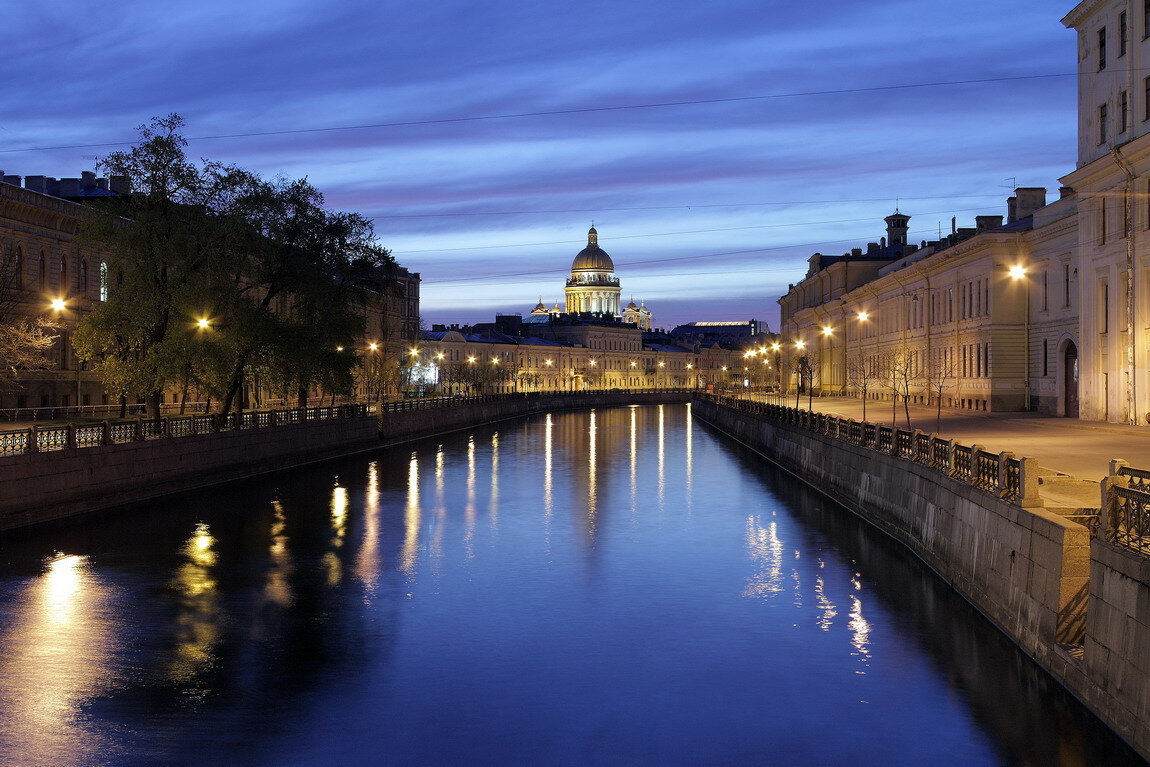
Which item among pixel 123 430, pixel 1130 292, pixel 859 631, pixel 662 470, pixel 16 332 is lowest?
pixel 859 631

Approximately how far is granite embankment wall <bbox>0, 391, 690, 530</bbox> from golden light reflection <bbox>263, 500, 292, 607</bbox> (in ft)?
14.4

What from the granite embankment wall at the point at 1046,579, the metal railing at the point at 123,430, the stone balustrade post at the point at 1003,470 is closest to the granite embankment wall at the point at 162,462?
the metal railing at the point at 123,430

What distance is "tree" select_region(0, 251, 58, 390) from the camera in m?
37.8

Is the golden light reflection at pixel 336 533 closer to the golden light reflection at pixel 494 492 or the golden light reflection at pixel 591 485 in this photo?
the golden light reflection at pixel 494 492

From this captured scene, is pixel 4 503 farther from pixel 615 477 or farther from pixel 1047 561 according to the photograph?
pixel 615 477

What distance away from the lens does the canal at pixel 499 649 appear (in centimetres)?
1484

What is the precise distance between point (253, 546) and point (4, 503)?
5.75 meters

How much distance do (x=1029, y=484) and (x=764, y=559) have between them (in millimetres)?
11437

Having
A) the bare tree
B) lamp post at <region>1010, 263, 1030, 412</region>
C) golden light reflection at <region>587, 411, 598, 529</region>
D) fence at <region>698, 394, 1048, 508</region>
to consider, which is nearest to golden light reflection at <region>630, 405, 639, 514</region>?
golden light reflection at <region>587, 411, 598, 529</region>

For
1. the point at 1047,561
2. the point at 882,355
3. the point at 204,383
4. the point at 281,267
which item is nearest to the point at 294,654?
the point at 1047,561

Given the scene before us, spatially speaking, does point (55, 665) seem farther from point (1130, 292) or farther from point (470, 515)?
point (1130, 292)

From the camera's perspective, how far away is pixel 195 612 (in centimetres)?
2175

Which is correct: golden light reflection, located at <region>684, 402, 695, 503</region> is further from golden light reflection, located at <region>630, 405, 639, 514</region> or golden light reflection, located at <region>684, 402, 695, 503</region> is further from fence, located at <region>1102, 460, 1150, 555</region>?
fence, located at <region>1102, 460, 1150, 555</region>

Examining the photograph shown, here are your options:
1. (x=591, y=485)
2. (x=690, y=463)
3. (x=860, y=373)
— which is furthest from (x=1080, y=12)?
(x=860, y=373)
